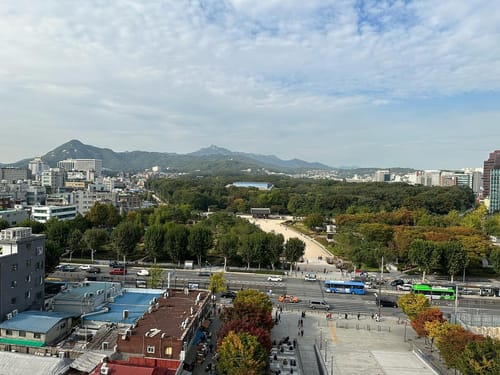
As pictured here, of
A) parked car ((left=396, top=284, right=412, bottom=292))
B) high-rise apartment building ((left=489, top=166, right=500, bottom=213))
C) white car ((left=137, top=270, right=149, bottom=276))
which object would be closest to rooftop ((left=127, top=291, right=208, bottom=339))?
white car ((left=137, top=270, right=149, bottom=276))

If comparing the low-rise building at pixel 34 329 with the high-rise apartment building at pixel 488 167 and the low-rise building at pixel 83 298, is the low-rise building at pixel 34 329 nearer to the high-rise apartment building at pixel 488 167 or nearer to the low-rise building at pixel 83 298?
the low-rise building at pixel 83 298

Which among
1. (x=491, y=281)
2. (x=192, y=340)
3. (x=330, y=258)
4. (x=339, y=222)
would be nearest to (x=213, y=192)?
(x=339, y=222)

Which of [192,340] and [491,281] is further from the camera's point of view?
[491,281]

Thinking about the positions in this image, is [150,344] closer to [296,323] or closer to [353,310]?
[296,323]

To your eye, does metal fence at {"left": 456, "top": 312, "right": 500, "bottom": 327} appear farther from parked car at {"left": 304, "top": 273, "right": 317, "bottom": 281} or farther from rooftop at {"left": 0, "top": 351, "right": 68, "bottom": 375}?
rooftop at {"left": 0, "top": 351, "right": 68, "bottom": 375}

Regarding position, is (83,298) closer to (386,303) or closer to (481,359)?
(481,359)
